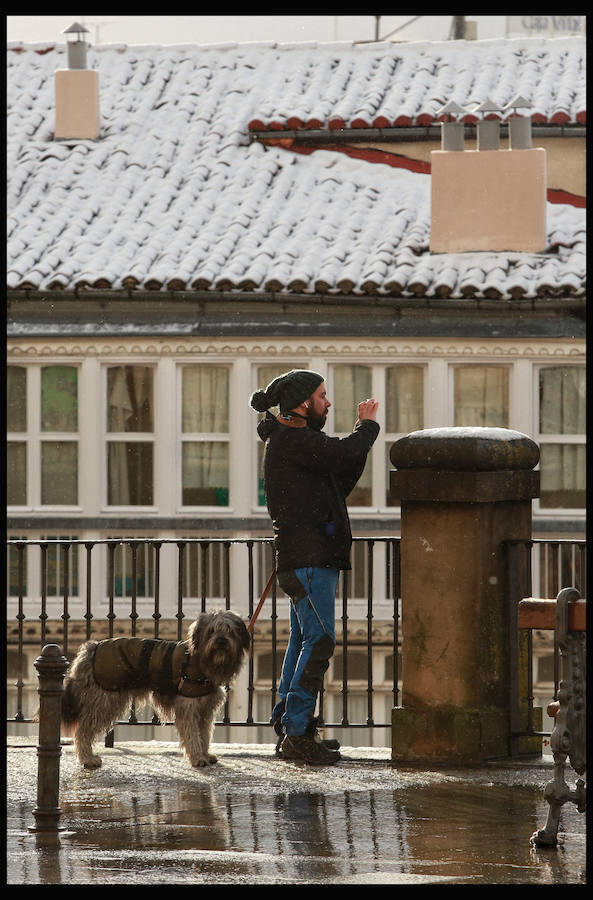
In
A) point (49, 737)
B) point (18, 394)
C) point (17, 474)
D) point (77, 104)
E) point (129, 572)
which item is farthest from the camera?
point (77, 104)

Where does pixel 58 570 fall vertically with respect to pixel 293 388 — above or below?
below

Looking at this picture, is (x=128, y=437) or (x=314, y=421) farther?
(x=128, y=437)

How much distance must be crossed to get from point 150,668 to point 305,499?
123cm

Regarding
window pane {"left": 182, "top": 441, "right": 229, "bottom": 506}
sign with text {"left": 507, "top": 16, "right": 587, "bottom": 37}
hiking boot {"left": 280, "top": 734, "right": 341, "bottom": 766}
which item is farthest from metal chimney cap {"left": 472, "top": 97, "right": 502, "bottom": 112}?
sign with text {"left": 507, "top": 16, "right": 587, "bottom": 37}

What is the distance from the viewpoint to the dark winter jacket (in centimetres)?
→ 953

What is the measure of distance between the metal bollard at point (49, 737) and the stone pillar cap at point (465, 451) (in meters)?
2.42

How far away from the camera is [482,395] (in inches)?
870

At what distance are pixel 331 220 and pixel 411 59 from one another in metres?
4.55

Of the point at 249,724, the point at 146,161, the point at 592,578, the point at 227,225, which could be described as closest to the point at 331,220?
the point at 227,225

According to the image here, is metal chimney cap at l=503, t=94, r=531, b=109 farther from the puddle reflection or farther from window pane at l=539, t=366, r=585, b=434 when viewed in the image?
the puddle reflection

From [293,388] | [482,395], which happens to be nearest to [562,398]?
[482,395]

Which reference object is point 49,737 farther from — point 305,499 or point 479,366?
point 479,366

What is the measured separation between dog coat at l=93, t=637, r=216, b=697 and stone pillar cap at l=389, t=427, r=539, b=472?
4.95ft

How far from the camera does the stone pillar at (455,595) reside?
9633 mm
